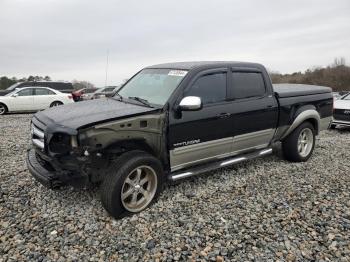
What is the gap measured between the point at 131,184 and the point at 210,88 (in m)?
1.79

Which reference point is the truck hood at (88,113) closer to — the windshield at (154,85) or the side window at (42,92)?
the windshield at (154,85)

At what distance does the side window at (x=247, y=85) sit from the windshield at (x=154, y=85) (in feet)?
2.99

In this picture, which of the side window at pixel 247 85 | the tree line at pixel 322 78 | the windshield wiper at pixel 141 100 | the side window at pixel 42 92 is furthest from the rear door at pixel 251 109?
the tree line at pixel 322 78

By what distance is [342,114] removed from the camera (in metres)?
9.80

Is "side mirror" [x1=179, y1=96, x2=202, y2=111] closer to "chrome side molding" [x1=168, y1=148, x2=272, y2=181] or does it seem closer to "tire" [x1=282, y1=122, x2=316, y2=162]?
"chrome side molding" [x1=168, y1=148, x2=272, y2=181]

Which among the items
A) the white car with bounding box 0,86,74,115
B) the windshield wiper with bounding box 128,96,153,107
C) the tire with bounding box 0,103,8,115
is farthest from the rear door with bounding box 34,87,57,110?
the windshield wiper with bounding box 128,96,153,107

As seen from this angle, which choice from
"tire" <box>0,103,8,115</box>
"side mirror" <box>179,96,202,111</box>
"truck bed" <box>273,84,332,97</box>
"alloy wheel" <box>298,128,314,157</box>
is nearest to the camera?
"side mirror" <box>179,96,202,111</box>

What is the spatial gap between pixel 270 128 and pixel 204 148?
5.01ft

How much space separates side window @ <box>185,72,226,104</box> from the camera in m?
4.48

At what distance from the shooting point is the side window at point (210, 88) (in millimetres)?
4477

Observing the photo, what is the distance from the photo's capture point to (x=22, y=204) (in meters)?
4.17

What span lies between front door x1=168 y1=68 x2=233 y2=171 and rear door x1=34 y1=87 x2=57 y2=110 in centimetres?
1298

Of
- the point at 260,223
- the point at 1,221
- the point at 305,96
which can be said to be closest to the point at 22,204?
the point at 1,221

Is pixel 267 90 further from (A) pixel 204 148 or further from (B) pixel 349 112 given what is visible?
(B) pixel 349 112
